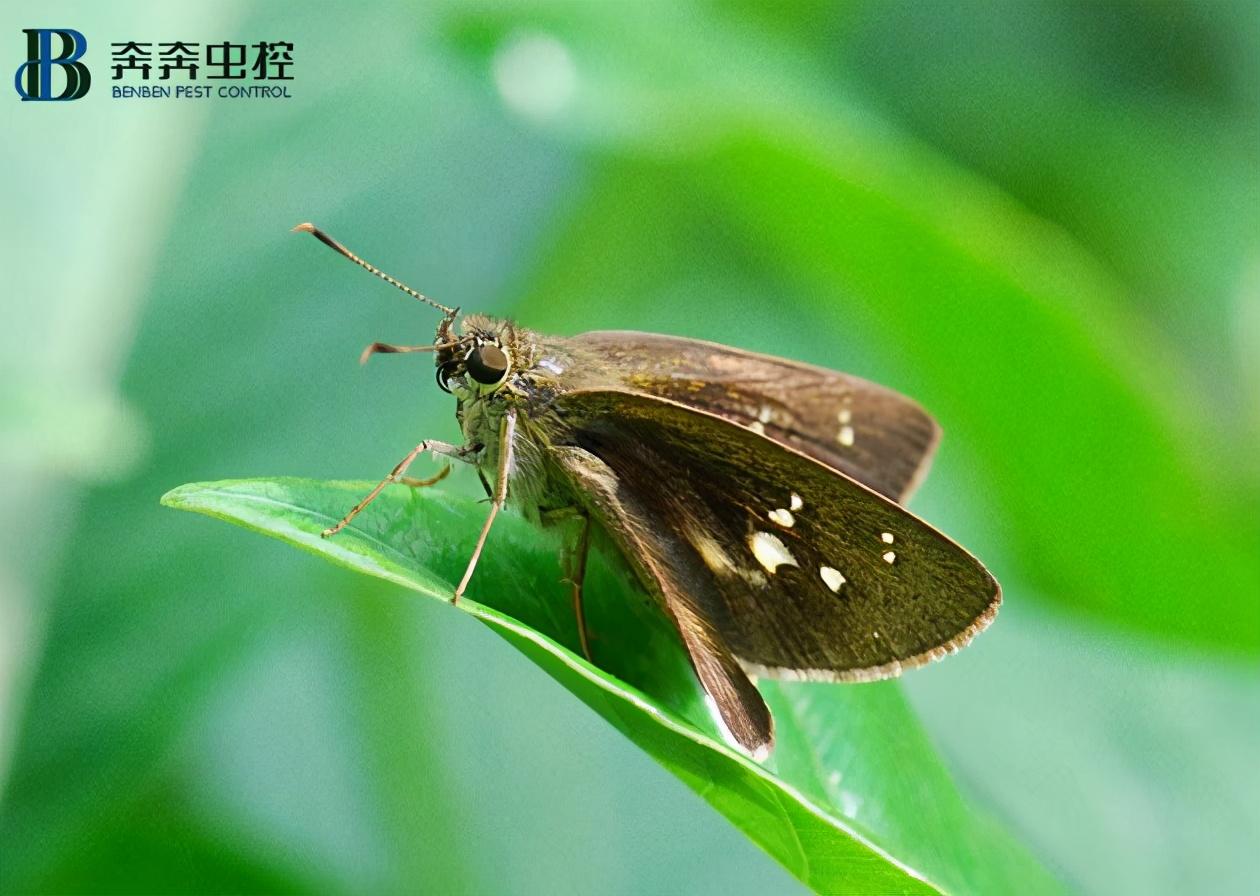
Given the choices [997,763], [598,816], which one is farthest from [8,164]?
[997,763]

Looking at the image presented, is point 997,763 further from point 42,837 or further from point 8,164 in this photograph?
point 8,164

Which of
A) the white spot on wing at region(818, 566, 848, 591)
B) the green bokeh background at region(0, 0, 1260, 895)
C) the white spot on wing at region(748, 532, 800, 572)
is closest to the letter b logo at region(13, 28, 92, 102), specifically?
the green bokeh background at region(0, 0, 1260, 895)

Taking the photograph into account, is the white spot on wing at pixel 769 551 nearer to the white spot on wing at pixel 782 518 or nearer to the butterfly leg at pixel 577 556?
the white spot on wing at pixel 782 518

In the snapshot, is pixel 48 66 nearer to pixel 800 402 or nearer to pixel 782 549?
pixel 800 402

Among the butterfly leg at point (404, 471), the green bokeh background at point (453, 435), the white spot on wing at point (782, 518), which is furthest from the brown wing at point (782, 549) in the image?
the green bokeh background at point (453, 435)

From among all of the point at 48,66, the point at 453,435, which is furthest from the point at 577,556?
the point at 48,66
